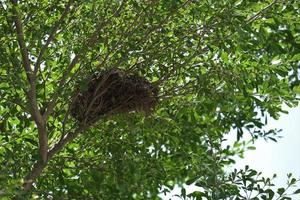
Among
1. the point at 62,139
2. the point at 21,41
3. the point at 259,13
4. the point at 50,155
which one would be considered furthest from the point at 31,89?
the point at 259,13

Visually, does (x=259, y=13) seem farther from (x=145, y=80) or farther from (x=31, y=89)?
(x=31, y=89)

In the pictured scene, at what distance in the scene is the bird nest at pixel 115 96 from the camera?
24.6ft

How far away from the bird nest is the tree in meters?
0.11

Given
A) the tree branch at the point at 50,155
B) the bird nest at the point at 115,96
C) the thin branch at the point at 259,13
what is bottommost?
the tree branch at the point at 50,155

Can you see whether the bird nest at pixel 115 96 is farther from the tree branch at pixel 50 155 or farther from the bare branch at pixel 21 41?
the bare branch at pixel 21 41

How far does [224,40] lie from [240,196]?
1.74m

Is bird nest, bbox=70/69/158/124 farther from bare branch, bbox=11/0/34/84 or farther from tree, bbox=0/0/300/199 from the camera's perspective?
bare branch, bbox=11/0/34/84

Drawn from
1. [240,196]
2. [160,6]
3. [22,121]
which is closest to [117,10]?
[160,6]

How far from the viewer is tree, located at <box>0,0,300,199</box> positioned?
275 inches

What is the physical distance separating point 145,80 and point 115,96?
0.41 metres

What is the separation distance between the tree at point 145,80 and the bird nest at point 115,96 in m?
0.11

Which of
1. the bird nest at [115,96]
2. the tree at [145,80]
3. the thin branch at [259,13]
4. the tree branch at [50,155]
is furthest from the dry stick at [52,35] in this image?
the thin branch at [259,13]

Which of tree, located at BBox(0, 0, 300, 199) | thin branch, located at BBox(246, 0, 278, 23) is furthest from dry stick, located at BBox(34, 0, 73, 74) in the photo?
thin branch, located at BBox(246, 0, 278, 23)

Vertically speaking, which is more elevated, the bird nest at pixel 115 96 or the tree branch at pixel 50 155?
the bird nest at pixel 115 96
